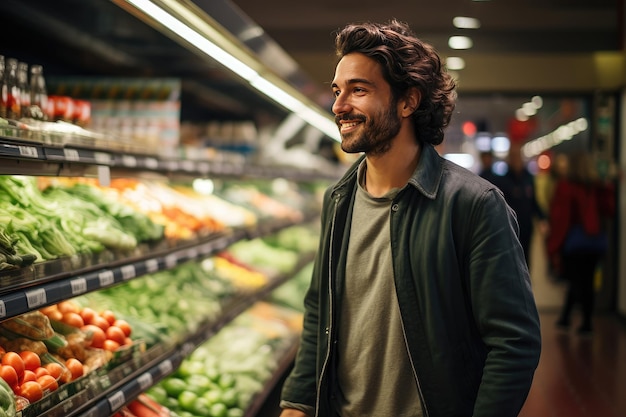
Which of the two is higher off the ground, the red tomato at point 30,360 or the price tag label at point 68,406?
the red tomato at point 30,360

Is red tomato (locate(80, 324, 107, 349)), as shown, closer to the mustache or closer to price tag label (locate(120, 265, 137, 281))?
price tag label (locate(120, 265, 137, 281))

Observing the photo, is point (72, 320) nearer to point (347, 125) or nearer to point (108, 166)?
point (108, 166)

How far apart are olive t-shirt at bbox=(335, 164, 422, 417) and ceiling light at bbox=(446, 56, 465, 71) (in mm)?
8571

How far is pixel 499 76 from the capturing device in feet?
35.2

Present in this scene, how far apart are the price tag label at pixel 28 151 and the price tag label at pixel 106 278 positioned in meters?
0.60

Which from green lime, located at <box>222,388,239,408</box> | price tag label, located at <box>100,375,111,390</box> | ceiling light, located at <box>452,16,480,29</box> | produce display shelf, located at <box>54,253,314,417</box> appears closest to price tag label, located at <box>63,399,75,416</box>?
produce display shelf, located at <box>54,253,314,417</box>

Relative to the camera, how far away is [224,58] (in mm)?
3969

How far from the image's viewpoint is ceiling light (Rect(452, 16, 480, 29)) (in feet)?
29.5

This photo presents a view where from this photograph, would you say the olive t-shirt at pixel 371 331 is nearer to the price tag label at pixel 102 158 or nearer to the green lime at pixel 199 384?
the price tag label at pixel 102 158

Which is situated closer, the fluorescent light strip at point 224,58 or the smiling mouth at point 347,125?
the smiling mouth at point 347,125

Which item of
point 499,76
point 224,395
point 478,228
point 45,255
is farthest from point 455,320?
point 499,76

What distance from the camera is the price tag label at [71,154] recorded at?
262 cm

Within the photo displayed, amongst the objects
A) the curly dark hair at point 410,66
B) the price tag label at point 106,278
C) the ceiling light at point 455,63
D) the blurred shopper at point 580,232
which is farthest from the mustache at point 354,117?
the ceiling light at point 455,63

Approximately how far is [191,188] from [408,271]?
4.01m
